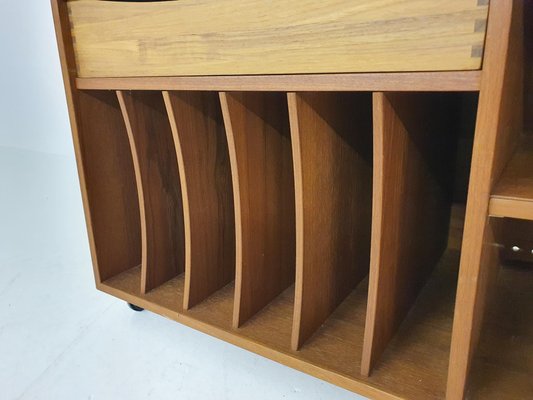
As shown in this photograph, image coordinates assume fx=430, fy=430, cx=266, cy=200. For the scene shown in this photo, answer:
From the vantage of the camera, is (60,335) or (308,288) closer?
(308,288)

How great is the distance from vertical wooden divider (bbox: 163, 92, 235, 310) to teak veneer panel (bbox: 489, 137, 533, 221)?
1.34 feet

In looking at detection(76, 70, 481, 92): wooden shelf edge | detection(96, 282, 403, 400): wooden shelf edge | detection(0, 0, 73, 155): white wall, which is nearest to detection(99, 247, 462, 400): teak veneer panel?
detection(96, 282, 403, 400): wooden shelf edge

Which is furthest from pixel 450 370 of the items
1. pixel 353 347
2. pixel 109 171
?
pixel 109 171

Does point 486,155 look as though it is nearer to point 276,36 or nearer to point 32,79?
point 276,36

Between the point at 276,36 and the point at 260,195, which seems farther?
the point at 260,195

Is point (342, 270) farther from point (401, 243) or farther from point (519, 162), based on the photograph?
point (519, 162)

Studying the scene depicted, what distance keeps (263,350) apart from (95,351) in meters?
0.32

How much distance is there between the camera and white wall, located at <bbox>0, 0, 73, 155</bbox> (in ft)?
4.21

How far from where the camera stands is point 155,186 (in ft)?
2.42

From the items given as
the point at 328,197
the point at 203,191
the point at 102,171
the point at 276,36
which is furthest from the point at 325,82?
the point at 102,171

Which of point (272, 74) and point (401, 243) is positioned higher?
point (272, 74)

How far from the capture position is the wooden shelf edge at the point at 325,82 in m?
0.39

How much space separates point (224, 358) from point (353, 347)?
232mm

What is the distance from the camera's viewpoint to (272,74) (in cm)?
48
